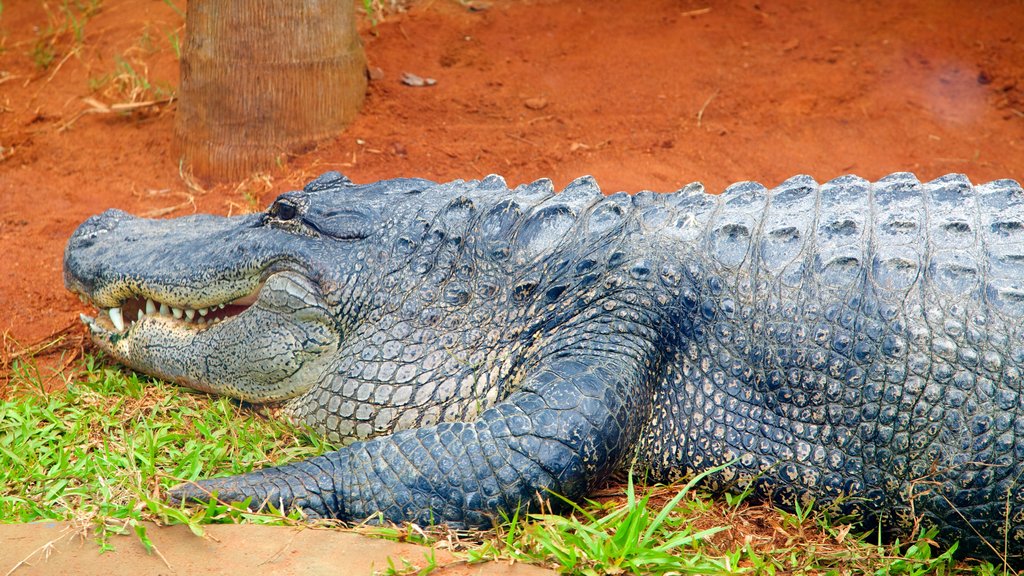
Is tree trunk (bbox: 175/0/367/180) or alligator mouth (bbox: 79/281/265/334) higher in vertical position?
tree trunk (bbox: 175/0/367/180)

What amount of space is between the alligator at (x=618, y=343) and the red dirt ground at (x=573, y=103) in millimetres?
1602

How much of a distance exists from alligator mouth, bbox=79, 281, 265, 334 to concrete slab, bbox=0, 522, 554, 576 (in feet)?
3.83

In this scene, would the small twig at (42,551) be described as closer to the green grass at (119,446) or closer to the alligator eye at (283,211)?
the green grass at (119,446)

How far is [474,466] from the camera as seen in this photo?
265cm

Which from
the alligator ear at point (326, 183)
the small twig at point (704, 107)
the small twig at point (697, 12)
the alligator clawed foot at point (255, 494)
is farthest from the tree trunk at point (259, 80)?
the alligator clawed foot at point (255, 494)

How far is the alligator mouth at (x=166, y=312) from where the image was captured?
11.4 feet

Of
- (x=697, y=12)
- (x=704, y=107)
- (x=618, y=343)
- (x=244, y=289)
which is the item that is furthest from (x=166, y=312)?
(x=697, y=12)

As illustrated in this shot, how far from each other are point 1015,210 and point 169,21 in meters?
6.05

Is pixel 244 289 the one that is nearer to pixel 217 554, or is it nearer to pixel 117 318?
pixel 117 318

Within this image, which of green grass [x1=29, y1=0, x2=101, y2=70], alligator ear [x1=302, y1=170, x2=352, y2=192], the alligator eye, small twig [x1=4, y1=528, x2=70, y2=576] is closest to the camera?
small twig [x1=4, y1=528, x2=70, y2=576]

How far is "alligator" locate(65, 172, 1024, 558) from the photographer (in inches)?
104

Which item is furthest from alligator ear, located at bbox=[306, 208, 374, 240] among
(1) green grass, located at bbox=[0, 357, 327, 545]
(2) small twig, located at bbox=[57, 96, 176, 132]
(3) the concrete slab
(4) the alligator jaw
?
(2) small twig, located at bbox=[57, 96, 176, 132]

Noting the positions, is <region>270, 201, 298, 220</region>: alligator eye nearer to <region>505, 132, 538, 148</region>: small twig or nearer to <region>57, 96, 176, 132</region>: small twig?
<region>505, 132, 538, 148</region>: small twig

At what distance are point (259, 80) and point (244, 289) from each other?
7.01 feet
